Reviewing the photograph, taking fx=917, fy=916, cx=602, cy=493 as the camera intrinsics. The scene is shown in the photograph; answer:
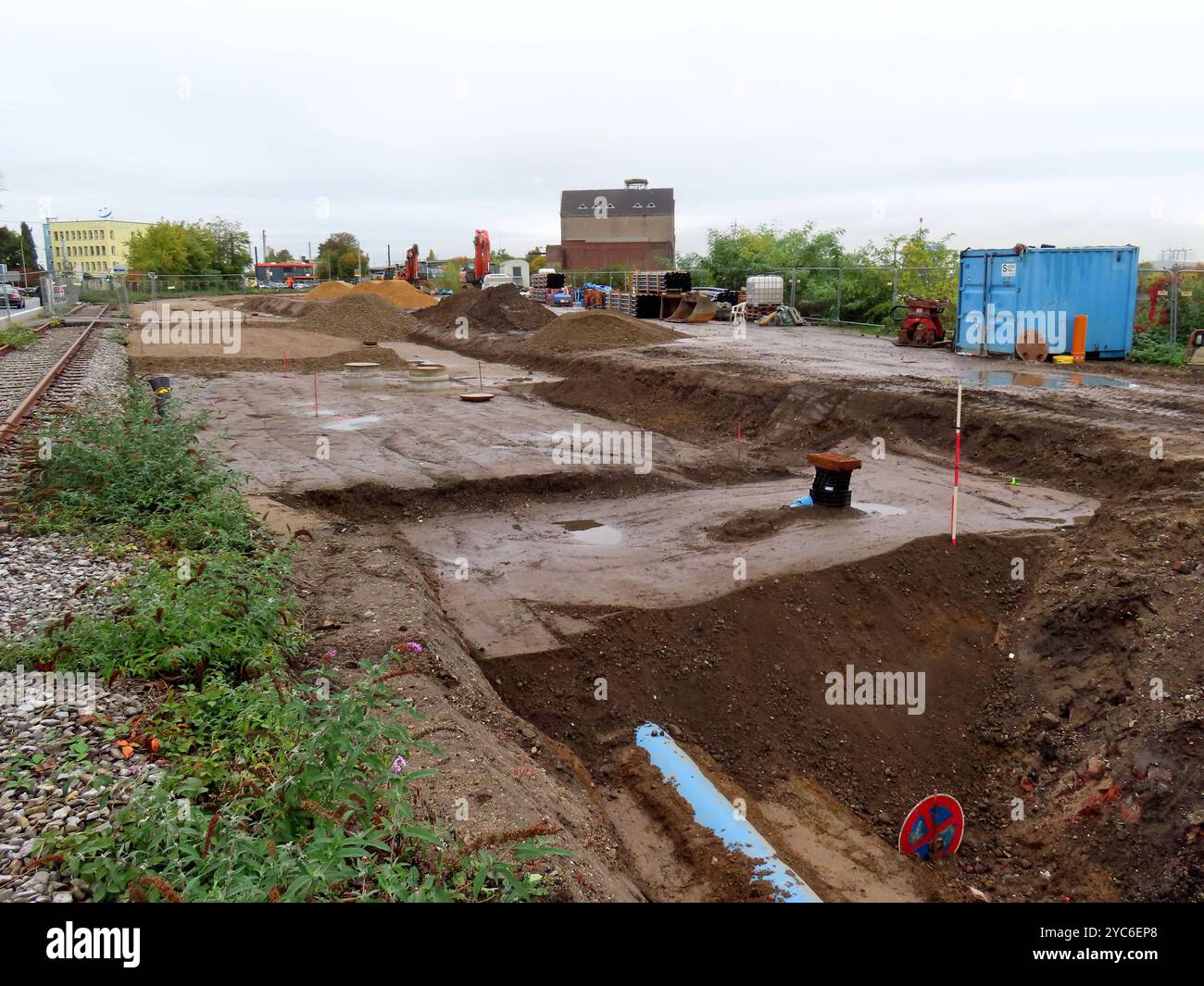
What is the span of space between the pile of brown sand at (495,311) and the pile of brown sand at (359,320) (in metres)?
1.65

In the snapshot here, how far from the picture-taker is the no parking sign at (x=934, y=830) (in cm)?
634

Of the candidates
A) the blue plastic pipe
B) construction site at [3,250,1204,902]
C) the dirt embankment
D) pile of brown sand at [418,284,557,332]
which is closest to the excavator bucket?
pile of brown sand at [418,284,557,332]

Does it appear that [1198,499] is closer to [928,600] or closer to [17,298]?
[928,600]

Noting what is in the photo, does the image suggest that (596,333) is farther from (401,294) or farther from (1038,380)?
(401,294)

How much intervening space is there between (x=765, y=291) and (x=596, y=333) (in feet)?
41.9

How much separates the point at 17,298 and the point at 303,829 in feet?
176

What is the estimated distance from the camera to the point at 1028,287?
22766 millimetres

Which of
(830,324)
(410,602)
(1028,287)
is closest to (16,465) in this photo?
(410,602)

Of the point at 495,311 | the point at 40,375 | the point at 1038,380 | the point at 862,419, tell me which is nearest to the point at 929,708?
the point at 862,419

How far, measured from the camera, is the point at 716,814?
607 centimetres

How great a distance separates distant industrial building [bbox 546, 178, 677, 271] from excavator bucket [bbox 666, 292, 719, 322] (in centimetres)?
4788

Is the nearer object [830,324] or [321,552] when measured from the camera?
[321,552]

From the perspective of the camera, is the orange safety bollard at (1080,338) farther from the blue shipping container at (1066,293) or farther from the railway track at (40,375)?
the railway track at (40,375)

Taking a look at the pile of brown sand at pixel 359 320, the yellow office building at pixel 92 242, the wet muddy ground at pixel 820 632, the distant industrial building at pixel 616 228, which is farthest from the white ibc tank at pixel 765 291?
the yellow office building at pixel 92 242
